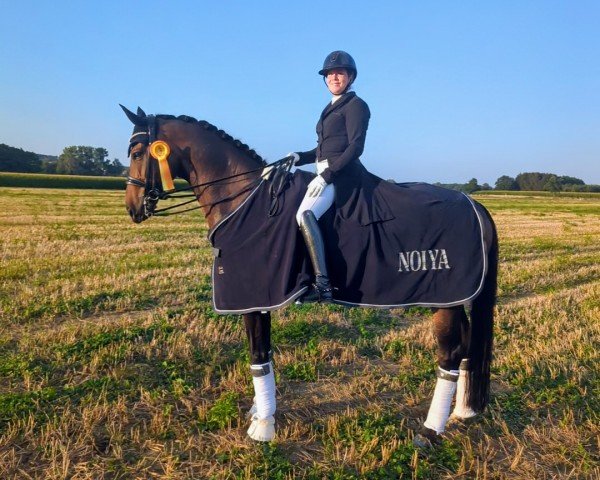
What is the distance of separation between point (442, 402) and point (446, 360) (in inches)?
14.2

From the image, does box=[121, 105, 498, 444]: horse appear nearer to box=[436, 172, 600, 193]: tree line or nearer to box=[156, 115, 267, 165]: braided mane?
box=[156, 115, 267, 165]: braided mane

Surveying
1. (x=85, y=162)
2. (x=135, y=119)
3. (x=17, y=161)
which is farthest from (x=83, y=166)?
(x=135, y=119)

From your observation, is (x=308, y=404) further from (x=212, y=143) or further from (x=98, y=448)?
(x=212, y=143)

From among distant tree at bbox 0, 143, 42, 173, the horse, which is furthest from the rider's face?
distant tree at bbox 0, 143, 42, 173

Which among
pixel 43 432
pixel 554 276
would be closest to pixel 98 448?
pixel 43 432

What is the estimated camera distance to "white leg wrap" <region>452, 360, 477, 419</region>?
4.45m

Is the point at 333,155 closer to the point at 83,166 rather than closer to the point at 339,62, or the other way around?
the point at 339,62

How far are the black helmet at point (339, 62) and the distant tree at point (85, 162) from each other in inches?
3279

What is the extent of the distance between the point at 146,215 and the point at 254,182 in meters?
1.09

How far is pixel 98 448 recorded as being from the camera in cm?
380

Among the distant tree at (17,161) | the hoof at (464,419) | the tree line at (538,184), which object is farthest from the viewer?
the tree line at (538,184)

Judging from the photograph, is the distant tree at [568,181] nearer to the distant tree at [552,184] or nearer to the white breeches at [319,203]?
the distant tree at [552,184]

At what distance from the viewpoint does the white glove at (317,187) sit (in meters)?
4.11

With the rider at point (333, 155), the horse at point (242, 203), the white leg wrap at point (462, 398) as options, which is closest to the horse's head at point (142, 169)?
the horse at point (242, 203)
